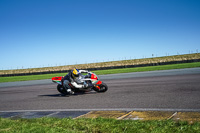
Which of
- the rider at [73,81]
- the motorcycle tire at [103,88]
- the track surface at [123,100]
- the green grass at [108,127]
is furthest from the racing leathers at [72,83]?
the green grass at [108,127]

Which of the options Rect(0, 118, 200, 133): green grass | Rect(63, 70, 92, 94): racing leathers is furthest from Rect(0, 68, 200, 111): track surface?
Rect(0, 118, 200, 133): green grass

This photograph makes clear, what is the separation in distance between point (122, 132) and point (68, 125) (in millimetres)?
1251

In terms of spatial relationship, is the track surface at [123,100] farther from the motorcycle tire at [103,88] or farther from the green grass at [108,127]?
the green grass at [108,127]

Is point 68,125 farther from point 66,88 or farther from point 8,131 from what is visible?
point 66,88

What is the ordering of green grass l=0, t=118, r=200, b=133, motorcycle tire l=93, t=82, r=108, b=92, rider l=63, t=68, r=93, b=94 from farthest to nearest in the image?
motorcycle tire l=93, t=82, r=108, b=92 < rider l=63, t=68, r=93, b=94 < green grass l=0, t=118, r=200, b=133

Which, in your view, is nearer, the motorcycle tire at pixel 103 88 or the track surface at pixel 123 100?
the track surface at pixel 123 100

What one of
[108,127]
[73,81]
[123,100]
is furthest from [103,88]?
[108,127]

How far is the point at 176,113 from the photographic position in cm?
530

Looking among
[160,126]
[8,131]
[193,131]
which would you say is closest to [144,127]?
[160,126]

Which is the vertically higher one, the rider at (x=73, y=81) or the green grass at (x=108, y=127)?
the rider at (x=73, y=81)

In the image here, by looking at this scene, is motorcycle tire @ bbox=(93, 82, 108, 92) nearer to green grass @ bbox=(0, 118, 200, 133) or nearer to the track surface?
the track surface

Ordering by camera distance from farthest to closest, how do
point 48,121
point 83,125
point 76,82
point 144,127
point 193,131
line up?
point 76,82 < point 48,121 < point 83,125 < point 144,127 < point 193,131

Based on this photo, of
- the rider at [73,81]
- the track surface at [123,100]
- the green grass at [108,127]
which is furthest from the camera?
the rider at [73,81]

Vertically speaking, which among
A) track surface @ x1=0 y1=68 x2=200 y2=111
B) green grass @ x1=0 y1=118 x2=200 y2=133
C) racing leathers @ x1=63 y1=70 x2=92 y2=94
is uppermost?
racing leathers @ x1=63 y1=70 x2=92 y2=94
